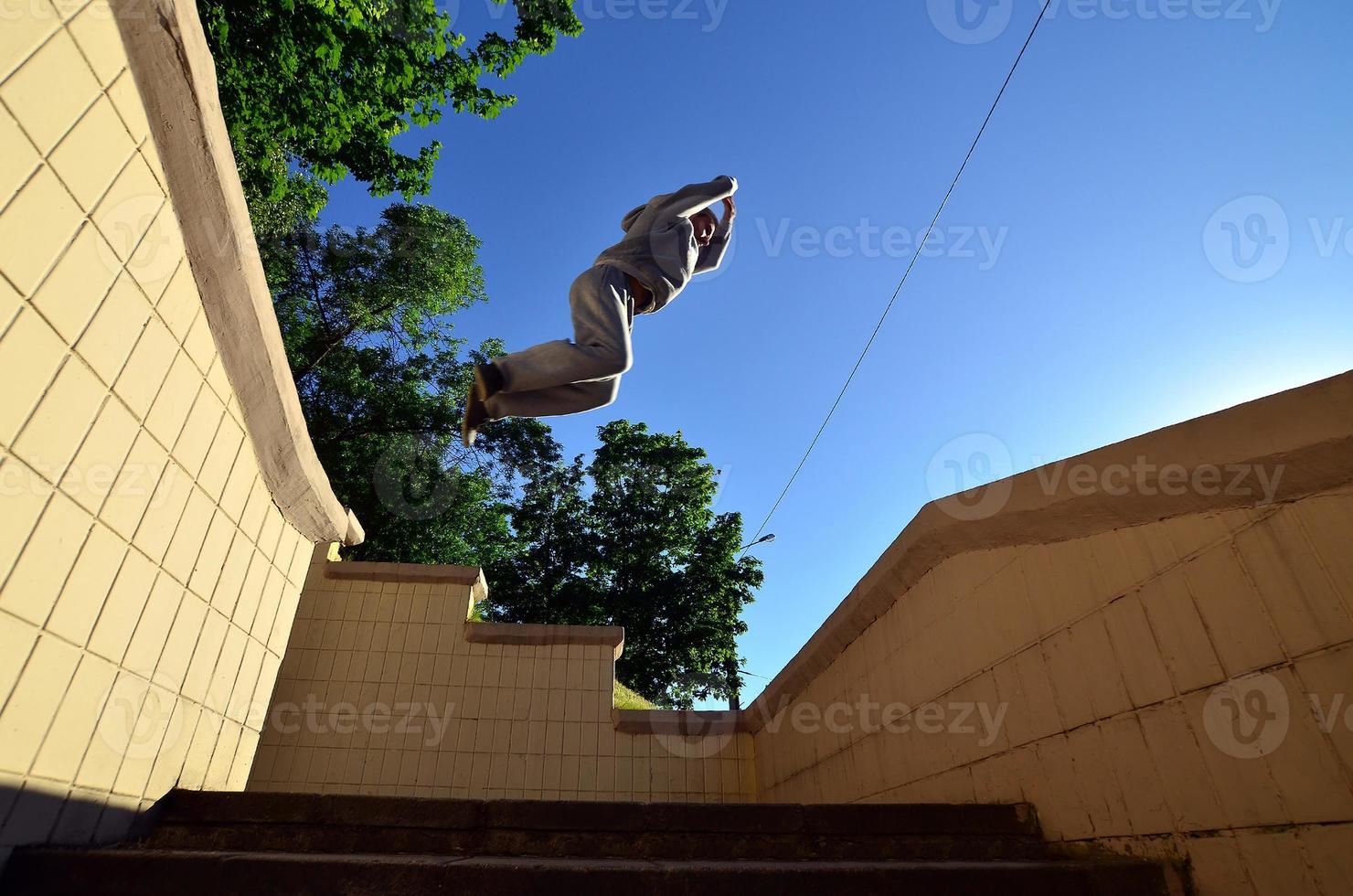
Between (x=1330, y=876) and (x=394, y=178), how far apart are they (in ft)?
29.6

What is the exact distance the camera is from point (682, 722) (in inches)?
213

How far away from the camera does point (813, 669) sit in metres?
4.08

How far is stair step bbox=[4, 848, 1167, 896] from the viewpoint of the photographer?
153 cm

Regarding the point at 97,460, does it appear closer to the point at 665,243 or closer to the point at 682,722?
the point at 665,243

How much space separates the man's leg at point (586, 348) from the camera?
257 cm

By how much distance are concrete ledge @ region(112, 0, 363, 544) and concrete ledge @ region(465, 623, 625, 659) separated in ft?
11.2

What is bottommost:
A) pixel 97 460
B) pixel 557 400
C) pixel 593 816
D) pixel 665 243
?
pixel 593 816

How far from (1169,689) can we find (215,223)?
3.17 m

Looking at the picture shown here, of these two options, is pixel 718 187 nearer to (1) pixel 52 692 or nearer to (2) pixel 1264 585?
(2) pixel 1264 585

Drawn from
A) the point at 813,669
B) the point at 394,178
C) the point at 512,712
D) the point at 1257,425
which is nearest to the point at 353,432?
the point at 394,178

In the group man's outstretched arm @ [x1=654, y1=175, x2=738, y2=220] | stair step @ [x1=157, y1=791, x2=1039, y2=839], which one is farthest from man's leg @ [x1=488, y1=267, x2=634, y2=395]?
stair step @ [x1=157, y1=791, x2=1039, y2=839]

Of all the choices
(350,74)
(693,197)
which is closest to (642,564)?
(350,74)

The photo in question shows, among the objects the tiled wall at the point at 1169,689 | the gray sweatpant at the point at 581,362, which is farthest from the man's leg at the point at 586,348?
the tiled wall at the point at 1169,689

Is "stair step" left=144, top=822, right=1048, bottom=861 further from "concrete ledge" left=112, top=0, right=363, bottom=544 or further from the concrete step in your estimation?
"concrete ledge" left=112, top=0, right=363, bottom=544
